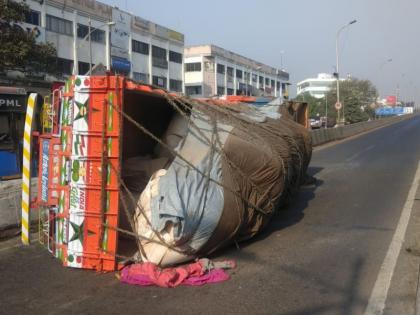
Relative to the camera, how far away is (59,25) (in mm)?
46438

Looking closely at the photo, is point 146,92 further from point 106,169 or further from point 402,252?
point 402,252

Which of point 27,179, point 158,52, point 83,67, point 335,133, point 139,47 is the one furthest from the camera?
point 158,52

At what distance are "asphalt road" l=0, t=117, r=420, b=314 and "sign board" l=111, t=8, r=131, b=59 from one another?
4980 cm

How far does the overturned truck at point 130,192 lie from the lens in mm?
5738

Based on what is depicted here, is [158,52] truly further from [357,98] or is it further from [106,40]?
[357,98]

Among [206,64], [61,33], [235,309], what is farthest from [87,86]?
[206,64]

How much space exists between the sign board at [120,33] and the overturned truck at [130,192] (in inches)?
1997

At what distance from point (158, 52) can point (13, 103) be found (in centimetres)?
5379

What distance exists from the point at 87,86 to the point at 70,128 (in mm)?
528

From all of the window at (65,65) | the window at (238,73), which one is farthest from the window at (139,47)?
the window at (238,73)

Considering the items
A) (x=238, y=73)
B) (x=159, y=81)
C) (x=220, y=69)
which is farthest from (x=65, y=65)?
(x=238, y=73)

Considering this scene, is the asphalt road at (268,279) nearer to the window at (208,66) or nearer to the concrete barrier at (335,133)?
the concrete barrier at (335,133)

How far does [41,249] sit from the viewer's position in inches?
268

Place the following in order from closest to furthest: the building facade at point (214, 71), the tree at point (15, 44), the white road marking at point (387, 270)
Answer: the white road marking at point (387, 270) < the tree at point (15, 44) < the building facade at point (214, 71)
